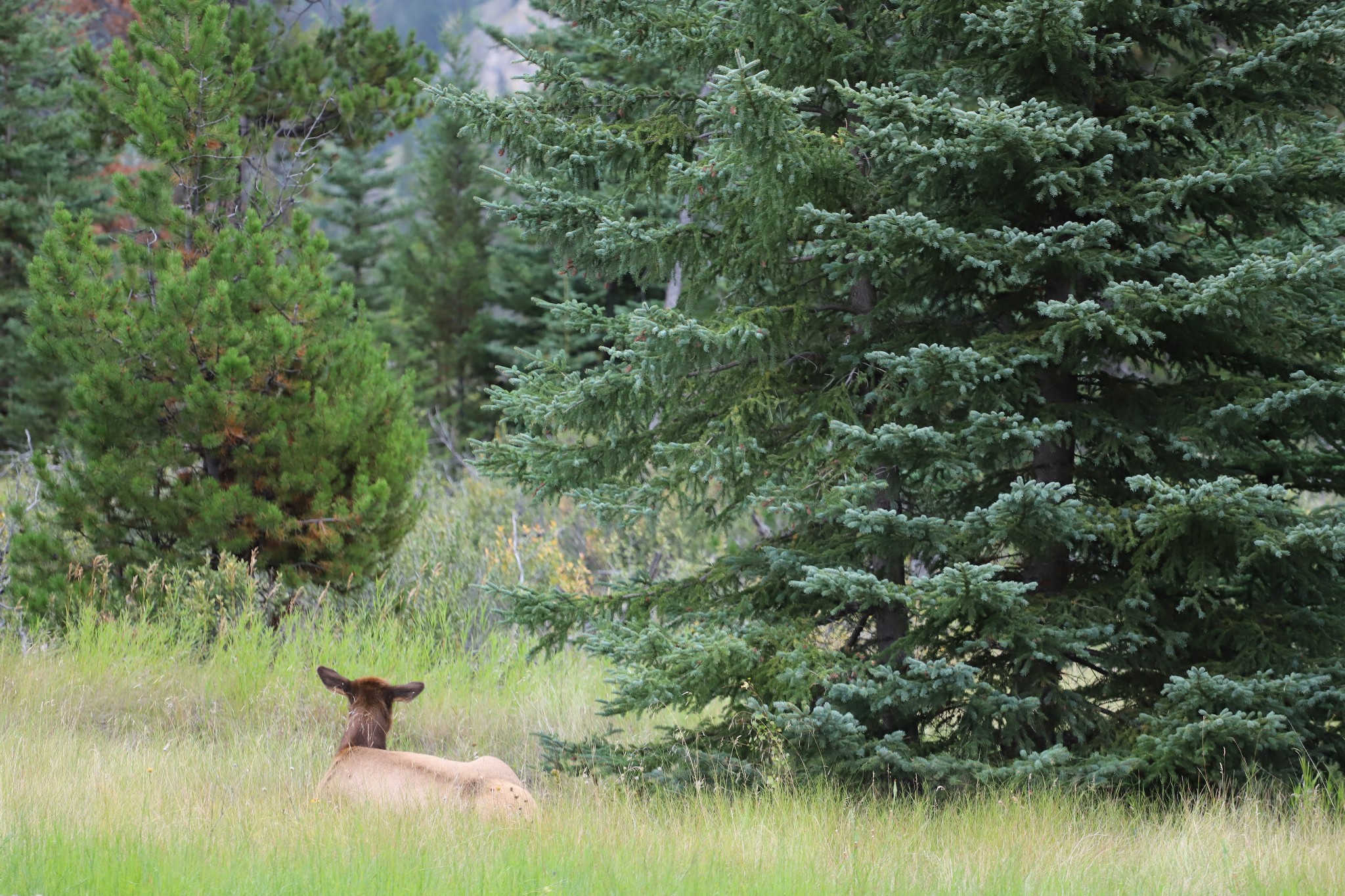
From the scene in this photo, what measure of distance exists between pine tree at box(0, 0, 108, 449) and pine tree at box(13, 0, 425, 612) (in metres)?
10.5

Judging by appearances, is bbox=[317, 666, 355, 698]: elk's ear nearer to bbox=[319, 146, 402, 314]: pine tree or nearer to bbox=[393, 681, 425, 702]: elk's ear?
bbox=[393, 681, 425, 702]: elk's ear

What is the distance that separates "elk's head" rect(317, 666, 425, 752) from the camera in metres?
5.66

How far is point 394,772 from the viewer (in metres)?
5.21

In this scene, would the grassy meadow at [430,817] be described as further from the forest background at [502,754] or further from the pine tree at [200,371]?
the pine tree at [200,371]

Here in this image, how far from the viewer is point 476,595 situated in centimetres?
1026

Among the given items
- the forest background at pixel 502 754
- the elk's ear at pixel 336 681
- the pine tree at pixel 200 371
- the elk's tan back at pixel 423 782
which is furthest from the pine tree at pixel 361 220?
the elk's tan back at pixel 423 782

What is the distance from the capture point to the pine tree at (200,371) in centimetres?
826

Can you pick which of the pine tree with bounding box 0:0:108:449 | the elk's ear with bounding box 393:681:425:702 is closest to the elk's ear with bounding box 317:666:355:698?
the elk's ear with bounding box 393:681:425:702

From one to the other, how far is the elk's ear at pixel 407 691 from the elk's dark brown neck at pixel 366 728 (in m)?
0.11

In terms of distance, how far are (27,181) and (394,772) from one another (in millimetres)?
18665

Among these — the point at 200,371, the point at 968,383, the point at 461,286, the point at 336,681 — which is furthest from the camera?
the point at 461,286

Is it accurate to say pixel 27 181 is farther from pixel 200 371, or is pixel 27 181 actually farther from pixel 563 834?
pixel 563 834

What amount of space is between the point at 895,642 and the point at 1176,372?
208cm

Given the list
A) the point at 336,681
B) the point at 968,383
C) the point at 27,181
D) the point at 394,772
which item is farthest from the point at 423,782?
the point at 27,181
